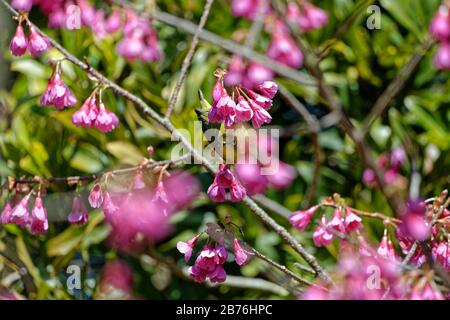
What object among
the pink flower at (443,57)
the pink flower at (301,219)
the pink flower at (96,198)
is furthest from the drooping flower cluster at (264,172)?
the pink flower at (443,57)

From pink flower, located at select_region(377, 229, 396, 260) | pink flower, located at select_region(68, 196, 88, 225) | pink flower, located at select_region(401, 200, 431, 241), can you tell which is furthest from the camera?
pink flower, located at select_region(68, 196, 88, 225)

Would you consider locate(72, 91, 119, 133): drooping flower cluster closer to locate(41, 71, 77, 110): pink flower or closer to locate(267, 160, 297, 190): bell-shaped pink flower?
locate(41, 71, 77, 110): pink flower

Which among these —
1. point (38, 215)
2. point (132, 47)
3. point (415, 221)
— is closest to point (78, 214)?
point (38, 215)

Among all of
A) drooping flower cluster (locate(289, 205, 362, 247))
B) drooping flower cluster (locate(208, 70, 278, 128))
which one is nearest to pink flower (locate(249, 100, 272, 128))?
drooping flower cluster (locate(208, 70, 278, 128))

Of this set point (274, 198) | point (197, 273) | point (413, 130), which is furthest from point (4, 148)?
point (413, 130)

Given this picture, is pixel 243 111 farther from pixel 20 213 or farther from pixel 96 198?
pixel 20 213
